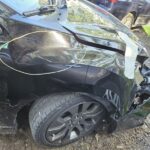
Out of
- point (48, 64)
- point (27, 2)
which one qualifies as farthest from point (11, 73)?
point (27, 2)

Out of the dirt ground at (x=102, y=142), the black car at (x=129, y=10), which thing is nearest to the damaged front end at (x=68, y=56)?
the dirt ground at (x=102, y=142)

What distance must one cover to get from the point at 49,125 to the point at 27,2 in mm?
1196

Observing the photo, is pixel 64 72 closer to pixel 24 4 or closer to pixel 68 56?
pixel 68 56

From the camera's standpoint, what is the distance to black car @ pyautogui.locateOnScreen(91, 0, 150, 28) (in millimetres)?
5422

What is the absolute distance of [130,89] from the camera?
3105mm

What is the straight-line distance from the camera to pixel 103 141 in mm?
3443

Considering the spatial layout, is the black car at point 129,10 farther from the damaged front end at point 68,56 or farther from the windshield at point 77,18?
the damaged front end at point 68,56

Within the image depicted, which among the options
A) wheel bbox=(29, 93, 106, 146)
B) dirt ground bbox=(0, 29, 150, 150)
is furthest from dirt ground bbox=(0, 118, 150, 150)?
wheel bbox=(29, 93, 106, 146)

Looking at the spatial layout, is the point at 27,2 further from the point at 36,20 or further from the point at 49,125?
the point at 49,125

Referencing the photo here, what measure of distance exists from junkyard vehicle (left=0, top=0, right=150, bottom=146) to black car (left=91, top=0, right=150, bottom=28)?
85.6 inches

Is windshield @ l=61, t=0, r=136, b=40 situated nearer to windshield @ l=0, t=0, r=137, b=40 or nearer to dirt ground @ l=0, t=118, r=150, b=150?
windshield @ l=0, t=0, r=137, b=40

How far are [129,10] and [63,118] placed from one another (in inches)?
142

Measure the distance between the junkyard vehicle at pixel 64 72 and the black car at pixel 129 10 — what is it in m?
2.17

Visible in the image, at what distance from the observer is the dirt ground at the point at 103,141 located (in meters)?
3.20
